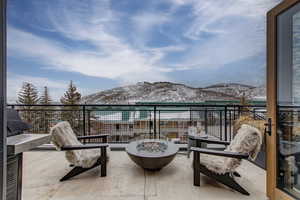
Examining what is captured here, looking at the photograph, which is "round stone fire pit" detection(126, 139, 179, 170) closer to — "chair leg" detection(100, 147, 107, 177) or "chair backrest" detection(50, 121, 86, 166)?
"chair leg" detection(100, 147, 107, 177)

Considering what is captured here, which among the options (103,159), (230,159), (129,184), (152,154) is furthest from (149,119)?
(230,159)

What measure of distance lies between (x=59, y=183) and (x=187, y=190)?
72.1 inches

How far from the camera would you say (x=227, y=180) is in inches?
88.0

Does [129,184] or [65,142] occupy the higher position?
[65,142]

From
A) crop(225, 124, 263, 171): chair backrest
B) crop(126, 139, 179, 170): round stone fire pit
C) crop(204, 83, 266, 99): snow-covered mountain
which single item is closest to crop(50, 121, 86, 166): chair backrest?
crop(126, 139, 179, 170): round stone fire pit

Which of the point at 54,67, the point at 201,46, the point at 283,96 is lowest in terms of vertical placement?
the point at 283,96

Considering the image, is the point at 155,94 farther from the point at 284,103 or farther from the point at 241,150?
the point at 284,103

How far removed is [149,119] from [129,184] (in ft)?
7.31

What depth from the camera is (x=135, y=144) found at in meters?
3.17

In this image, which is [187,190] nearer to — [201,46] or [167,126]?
[167,126]

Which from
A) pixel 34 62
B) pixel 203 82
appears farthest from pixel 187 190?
pixel 34 62

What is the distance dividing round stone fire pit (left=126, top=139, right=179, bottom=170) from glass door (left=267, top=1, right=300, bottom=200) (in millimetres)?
1332

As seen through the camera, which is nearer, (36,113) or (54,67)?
(36,113)

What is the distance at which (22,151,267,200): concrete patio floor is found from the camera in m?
2.12
